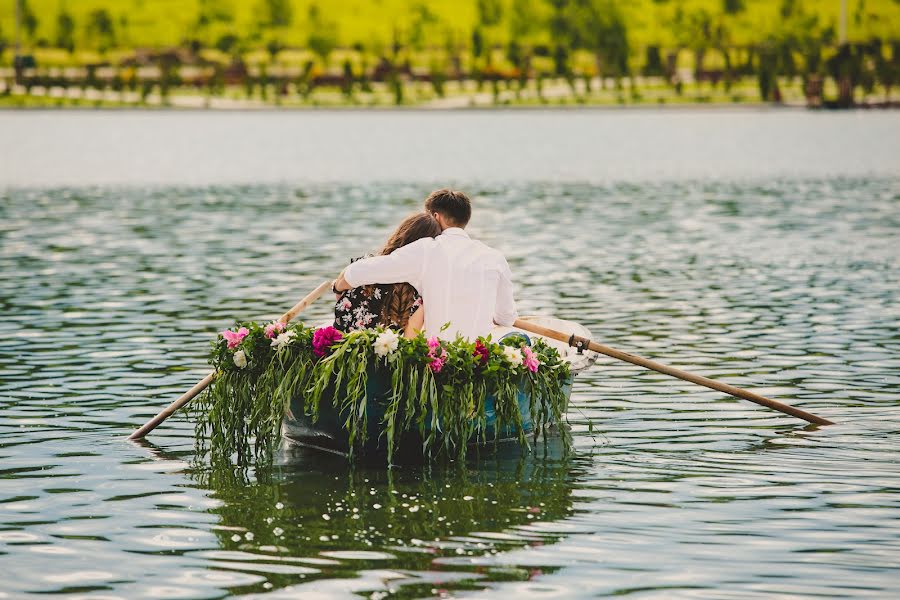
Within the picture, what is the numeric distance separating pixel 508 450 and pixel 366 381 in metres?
1.70

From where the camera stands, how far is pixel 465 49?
196 meters

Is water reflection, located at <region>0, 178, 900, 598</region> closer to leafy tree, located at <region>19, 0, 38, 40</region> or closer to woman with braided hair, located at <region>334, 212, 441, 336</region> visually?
woman with braided hair, located at <region>334, 212, 441, 336</region>

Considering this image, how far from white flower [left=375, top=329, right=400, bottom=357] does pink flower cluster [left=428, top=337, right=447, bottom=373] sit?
26 cm

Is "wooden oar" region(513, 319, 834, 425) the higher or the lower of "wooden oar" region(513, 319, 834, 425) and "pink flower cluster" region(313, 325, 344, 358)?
the lower

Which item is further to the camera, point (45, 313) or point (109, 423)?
point (45, 313)

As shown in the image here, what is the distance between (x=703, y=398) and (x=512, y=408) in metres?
3.48

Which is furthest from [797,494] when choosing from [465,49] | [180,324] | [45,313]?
[465,49]

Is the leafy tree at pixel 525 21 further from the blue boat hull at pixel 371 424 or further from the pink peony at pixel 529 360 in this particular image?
the pink peony at pixel 529 360

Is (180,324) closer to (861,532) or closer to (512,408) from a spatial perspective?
(512,408)

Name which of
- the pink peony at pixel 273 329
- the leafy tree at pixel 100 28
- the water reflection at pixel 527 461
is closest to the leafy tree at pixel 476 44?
the leafy tree at pixel 100 28

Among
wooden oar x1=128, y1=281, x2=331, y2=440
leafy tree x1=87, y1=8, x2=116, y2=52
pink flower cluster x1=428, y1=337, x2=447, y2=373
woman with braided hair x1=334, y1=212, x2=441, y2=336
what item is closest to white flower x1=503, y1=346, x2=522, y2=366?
pink flower cluster x1=428, y1=337, x2=447, y2=373

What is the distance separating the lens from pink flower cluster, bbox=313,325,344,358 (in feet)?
40.9

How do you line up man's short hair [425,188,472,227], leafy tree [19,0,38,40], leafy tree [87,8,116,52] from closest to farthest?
1. man's short hair [425,188,472,227]
2. leafy tree [87,8,116,52]
3. leafy tree [19,0,38,40]

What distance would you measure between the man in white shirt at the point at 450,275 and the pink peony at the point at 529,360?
A: 0.93 feet
